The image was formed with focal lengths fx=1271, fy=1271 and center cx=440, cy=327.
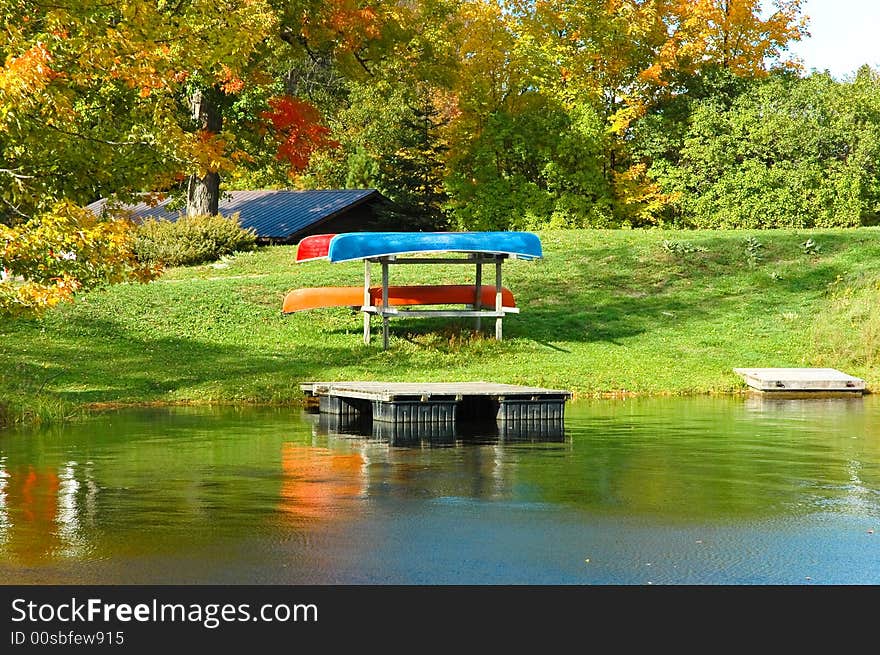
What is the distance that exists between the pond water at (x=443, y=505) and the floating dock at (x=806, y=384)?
538 centimetres

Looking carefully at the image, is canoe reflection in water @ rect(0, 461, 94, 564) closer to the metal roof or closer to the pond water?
the pond water

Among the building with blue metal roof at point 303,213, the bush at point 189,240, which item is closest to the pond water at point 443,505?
the bush at point 189,240

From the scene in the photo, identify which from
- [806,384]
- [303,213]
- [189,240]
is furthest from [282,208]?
[806,384]

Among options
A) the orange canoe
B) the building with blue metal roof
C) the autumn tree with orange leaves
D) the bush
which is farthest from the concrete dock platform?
the building with blue metal roof

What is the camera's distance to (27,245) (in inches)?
664

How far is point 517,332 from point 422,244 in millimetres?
3901

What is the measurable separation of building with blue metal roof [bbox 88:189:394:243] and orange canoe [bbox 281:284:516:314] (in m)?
18.3

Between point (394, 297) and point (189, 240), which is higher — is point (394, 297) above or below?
below

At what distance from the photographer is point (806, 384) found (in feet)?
83.0

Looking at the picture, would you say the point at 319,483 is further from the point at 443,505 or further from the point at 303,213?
the point at 303,213

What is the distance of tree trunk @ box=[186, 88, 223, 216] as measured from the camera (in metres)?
42.1

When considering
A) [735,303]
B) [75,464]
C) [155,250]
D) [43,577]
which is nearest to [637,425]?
[75,464]
